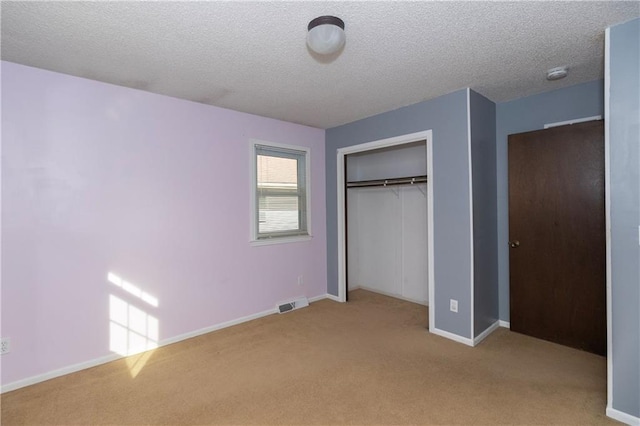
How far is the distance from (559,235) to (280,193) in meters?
3.03

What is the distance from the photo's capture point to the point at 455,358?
8.97 ft

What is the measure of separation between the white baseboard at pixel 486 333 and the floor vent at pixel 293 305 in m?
2.05

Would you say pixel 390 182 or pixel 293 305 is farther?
pixel 390 182

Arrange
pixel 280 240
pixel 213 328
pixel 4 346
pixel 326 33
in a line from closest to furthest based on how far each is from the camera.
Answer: pixel 326 33
pixel 4 346
pixel 213 328
pixel 280 240

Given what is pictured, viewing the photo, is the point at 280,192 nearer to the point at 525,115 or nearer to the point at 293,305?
the point at 293,305

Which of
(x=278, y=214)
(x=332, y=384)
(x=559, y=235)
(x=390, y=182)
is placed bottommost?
(x=332, y=384)

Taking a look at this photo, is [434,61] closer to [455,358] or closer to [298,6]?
[298,6]

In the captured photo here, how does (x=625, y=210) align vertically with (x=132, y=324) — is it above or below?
above

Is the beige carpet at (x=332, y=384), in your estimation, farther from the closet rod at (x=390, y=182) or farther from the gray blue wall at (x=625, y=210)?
the closet rod at (x=390, y=182)

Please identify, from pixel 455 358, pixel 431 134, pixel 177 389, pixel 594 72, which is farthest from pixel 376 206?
pixel 177 389

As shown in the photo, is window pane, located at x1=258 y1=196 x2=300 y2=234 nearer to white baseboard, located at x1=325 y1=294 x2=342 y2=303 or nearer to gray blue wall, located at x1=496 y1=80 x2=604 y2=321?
white baseboard, located at x1=325 y1=294 x2=342 y2=303

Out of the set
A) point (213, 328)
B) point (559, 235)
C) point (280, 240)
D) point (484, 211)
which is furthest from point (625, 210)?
point (213, 328)

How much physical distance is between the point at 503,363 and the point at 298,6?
10.0ft

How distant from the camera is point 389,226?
15.5 ft
